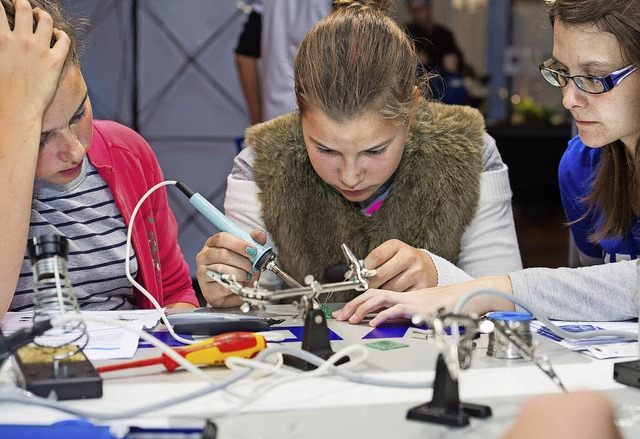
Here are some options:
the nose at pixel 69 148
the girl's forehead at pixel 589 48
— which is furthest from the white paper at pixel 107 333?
the girl's forehead at pixel 589 48

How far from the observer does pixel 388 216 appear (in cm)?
167

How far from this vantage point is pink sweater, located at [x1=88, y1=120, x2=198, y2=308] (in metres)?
1.63

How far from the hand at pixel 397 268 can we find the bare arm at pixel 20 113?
548mm

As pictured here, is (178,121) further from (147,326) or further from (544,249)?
(147,326)

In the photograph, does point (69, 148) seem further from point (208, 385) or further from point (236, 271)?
point (208, 385)

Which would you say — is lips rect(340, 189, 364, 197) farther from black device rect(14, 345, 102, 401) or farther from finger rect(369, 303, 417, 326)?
black device rect(14, 345, 102, 401)

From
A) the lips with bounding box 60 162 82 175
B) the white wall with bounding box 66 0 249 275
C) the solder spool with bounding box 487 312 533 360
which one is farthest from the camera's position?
the white wall with bounding box 66 0 249 275

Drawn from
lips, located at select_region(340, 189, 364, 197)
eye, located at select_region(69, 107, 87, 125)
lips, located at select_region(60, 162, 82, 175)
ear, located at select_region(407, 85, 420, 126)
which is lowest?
lips, located at select_region(340, 189, 364, 197)

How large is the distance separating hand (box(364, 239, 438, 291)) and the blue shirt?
468 millimetres

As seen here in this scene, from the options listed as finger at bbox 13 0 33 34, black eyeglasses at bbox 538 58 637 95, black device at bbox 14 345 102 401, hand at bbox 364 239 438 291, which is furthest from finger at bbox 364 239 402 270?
finger at bbox 13 0 33 34

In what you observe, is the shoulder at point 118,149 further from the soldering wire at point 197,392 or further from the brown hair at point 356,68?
the soldering wire at point 197,392

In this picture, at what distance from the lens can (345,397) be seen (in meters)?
0.91

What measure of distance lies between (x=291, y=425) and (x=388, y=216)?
88 cm

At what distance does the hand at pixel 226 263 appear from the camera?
4.60 ft
